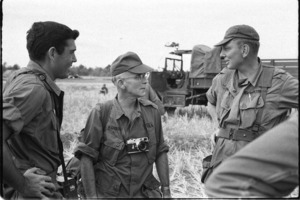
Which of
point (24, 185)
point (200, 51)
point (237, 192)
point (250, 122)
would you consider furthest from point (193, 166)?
point (200, 51)

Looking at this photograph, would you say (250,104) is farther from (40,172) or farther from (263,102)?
(40,172)

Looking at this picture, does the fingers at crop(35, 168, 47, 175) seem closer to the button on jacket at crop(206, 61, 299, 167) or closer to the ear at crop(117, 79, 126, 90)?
the ear at crop(117, 79, 126, 90)

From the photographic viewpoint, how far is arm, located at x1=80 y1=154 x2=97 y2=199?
3.19 m

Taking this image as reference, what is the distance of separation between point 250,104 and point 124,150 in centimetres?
119

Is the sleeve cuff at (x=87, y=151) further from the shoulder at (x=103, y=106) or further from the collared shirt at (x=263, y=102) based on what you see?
the collared shirt at (x=263, y=102)

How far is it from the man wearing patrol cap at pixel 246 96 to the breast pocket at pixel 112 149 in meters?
1.01

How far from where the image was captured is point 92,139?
324 cm

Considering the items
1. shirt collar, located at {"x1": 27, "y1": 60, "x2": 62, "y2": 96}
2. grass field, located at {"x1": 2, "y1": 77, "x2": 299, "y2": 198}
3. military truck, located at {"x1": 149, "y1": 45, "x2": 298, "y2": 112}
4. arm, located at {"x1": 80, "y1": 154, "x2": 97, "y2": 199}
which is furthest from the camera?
military truck, located at {"x1": 149, "y1": 45, "x2": 298, "y2": 112}

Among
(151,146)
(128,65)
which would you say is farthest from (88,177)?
(128,65)

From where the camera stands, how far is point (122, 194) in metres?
3.21

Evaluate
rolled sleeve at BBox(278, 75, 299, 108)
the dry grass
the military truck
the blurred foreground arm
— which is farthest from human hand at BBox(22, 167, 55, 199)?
the military truck

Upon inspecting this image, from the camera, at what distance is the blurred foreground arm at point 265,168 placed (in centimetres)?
127

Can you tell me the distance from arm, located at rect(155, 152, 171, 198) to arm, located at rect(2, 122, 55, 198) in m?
1.09

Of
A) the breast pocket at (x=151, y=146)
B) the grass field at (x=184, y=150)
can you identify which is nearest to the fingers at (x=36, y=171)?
the breast pocket at (x=151, y=146)
